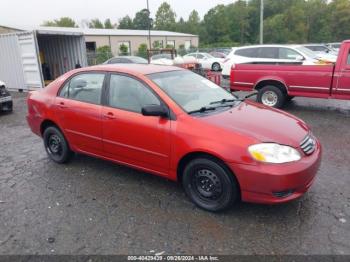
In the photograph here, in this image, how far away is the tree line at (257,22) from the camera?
65938mm

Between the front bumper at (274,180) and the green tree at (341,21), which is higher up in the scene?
the green tree at (341,21)

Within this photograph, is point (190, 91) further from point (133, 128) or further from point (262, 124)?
point (262, 124)

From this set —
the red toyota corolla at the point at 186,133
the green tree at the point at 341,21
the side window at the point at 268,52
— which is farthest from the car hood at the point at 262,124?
the green tree at the point at 341,21

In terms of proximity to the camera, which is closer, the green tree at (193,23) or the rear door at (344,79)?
the rear door at (344,79)

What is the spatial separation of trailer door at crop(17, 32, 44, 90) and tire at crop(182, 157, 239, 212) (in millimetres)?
11690

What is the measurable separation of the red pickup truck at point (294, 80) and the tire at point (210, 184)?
5.60 m

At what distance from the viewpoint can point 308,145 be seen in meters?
3.39

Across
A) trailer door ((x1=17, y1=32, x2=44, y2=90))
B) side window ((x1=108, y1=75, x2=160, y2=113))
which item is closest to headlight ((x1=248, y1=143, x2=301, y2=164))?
side window ((x1=108, y1=75, x2=160, y2=113))

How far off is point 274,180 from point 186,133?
103cm

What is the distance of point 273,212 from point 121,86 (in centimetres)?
244

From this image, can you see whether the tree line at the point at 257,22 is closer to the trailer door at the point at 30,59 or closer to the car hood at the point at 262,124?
the trailer door at the point at 30,59

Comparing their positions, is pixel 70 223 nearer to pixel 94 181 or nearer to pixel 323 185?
pixel 94 181

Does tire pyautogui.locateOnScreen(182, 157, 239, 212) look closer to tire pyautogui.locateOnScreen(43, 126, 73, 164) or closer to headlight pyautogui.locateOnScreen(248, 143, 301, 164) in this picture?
headlight pyautogui.locateOnScreen(248, 143, 301, 164)

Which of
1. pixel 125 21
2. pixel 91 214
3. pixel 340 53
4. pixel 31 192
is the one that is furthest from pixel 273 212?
pixel 125 21
